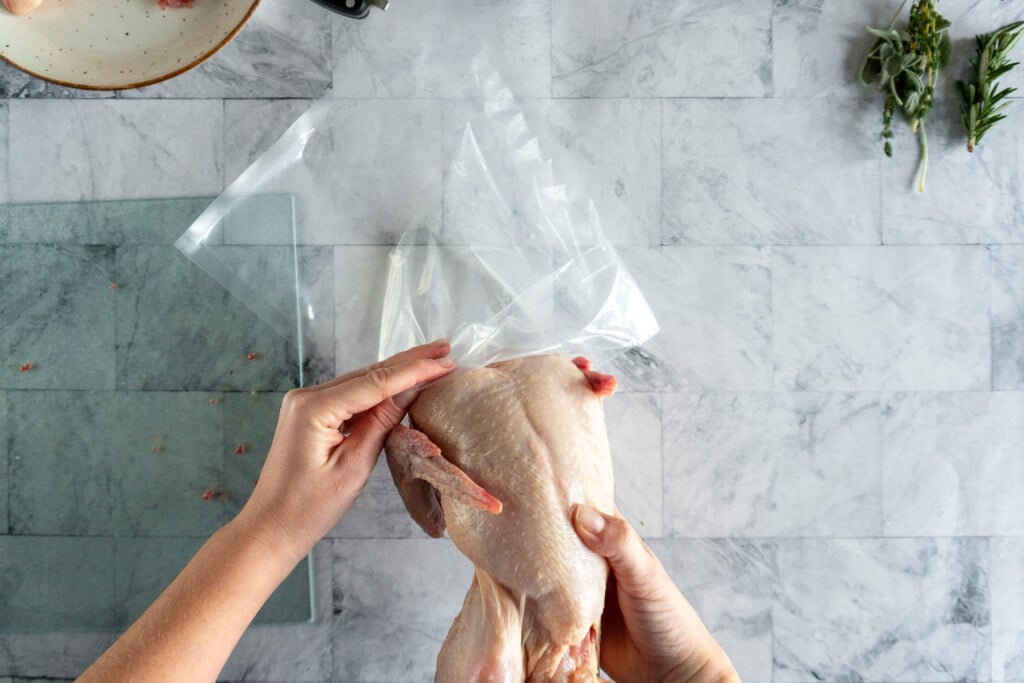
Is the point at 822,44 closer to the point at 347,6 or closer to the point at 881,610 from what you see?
the point at 347,6

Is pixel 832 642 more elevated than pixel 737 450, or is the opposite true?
pixel 737 450

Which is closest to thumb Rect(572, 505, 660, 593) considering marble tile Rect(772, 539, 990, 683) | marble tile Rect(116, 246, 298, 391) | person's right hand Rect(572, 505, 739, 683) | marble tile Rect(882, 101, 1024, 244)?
person's right hand Rect(572, 505, 739, 683)

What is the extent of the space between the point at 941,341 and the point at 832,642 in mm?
659

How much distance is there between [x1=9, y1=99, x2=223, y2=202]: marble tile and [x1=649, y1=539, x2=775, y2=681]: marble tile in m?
1.22

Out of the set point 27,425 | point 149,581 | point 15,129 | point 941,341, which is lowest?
point 149,581

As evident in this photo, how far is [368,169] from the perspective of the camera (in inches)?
51.3

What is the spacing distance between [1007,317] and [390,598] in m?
1.40

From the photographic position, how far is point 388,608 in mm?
1344

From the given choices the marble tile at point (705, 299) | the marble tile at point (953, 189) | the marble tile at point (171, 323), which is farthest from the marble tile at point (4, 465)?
the marble tile at point (953, 189)

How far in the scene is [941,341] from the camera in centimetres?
133

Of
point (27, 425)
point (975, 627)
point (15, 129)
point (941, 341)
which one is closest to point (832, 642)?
point (975, 627)

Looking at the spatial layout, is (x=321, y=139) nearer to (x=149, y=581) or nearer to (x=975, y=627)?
(x=149, y=581)

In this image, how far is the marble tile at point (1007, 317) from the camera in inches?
52.4

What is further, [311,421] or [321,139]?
[321,139]
